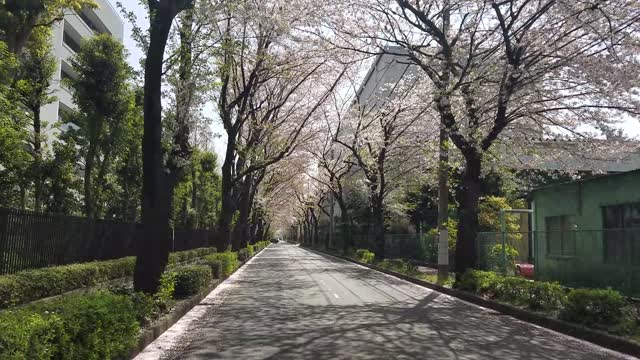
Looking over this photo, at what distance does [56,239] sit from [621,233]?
15.2 m

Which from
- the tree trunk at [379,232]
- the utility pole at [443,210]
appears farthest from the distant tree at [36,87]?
the tree trunk at [379,232]

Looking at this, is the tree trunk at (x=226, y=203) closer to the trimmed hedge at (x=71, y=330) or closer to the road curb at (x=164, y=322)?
the road curb at (x=164, y=322)

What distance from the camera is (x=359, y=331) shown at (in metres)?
11.5

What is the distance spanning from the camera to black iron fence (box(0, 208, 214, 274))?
539 inches

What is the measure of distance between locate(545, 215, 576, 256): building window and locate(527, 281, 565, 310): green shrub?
4.59 metres

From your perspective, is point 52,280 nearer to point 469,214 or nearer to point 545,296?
point 545,296

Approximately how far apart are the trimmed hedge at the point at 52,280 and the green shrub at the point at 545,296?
11.4 metres

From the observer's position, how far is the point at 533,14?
17047 mm

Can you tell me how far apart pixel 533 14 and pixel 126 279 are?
15421 millimetres

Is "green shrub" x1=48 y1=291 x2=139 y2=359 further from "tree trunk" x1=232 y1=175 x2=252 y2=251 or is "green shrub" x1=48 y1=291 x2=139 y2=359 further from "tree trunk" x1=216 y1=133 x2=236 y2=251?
"tree trunk" x1=232 y1=175 x2=252 y2=251

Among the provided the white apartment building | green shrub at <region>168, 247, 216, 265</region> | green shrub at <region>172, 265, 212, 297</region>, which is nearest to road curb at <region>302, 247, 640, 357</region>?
green shrub at <region>172, 265, 212, 297</region>

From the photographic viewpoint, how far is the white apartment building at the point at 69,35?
37631 mm

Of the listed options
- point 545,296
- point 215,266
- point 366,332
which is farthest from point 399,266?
point 366,332

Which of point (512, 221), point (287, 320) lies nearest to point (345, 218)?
point (512, 221)
